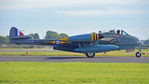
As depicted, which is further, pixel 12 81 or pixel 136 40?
pixel 136 40

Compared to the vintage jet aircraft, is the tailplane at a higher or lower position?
higher

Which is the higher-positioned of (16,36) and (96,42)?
(16,36)

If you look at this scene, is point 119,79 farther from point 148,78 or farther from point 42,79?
point 42,79

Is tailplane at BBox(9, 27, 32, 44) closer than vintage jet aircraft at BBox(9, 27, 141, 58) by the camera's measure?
No

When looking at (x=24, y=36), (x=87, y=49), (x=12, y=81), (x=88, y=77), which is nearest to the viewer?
(x=12, y=81)

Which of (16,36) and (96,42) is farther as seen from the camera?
(16,36)

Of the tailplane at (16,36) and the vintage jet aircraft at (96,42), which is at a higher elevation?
the tailplane at (16,36)

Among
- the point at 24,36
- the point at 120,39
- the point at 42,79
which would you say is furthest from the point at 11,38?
the point at 42,79

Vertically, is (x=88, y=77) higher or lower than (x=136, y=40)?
lower

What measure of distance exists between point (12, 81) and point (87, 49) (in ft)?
56.3

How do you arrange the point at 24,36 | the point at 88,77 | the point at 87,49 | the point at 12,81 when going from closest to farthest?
the point at 12,81
the point at 88,77
the point at 87,49
the point at 24,36

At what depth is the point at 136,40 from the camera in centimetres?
3047

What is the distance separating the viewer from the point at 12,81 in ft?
40.9

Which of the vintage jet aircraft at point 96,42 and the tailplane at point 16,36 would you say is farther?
the tailplane at point 16,36
